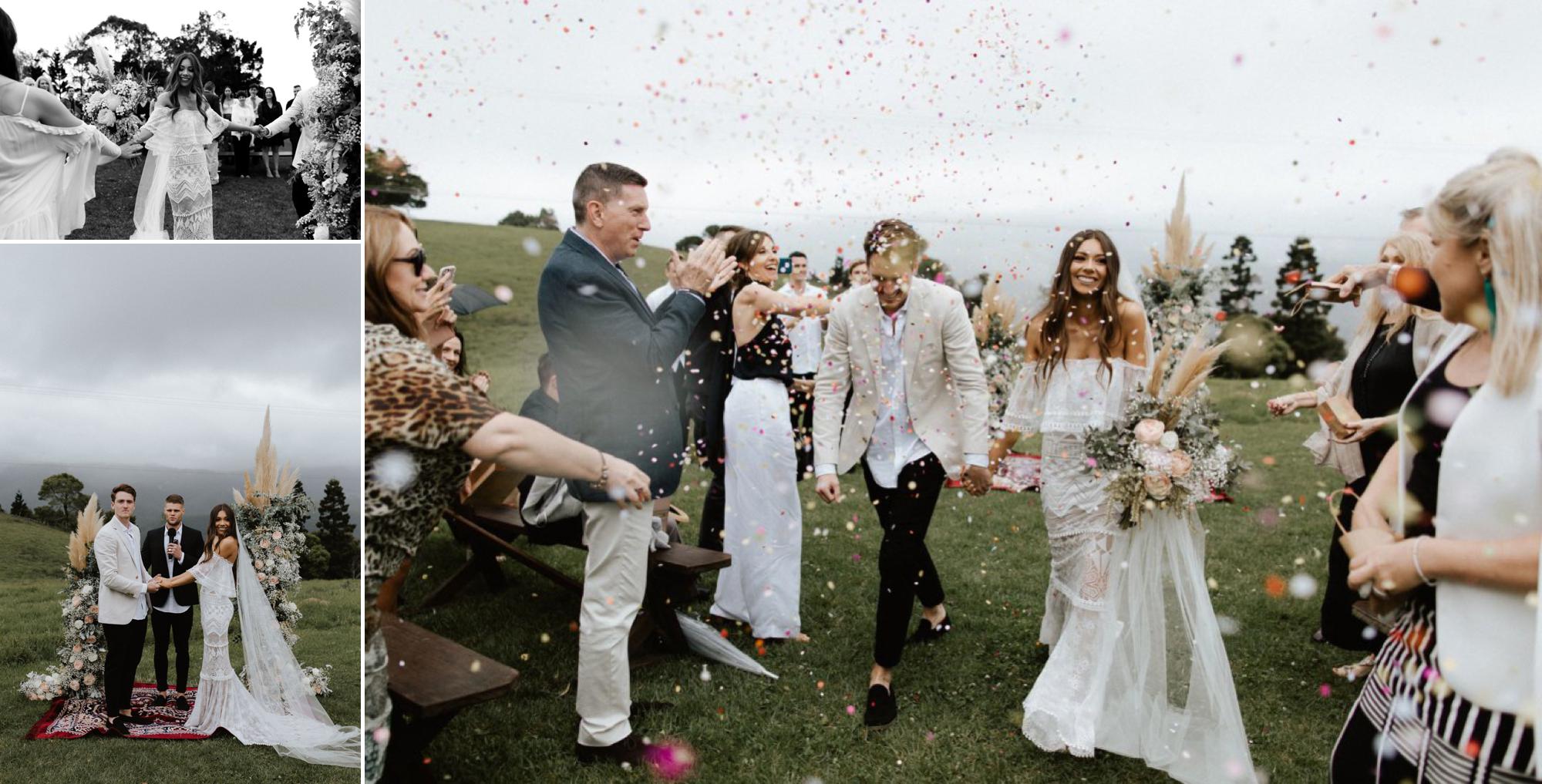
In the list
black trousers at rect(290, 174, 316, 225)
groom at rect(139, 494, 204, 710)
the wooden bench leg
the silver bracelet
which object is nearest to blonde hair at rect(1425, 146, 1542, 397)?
the silver bracelet

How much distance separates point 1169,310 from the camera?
435 centimetres

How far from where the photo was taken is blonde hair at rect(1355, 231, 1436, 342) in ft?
11.8

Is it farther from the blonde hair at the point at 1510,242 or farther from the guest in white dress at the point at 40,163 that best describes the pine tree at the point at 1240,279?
the guest in white dress at the point at 40,163

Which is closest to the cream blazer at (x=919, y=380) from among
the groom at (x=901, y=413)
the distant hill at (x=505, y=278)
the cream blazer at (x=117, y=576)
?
the groom at (x=901, y=413)

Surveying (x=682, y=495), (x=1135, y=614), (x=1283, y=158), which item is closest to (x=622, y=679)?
(x=1135, y=614)

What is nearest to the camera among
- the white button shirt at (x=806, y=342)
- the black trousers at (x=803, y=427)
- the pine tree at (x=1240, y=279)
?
the pine tree at (x=1240, y=279)

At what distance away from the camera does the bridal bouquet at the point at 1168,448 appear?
3.25 metres

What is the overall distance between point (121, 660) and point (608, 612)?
1993mm

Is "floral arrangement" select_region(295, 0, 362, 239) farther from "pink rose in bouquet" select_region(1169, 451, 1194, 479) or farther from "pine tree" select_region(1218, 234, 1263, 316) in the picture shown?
"pine tree" select_region(1218, 234, 1263, 316)

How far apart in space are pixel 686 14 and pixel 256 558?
2.69 metres

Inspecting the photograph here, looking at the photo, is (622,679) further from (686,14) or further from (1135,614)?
(686,14)

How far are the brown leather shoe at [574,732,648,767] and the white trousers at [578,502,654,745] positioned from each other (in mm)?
30

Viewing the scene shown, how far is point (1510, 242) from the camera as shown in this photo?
147cm

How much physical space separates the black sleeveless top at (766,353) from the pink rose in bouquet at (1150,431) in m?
1.80
